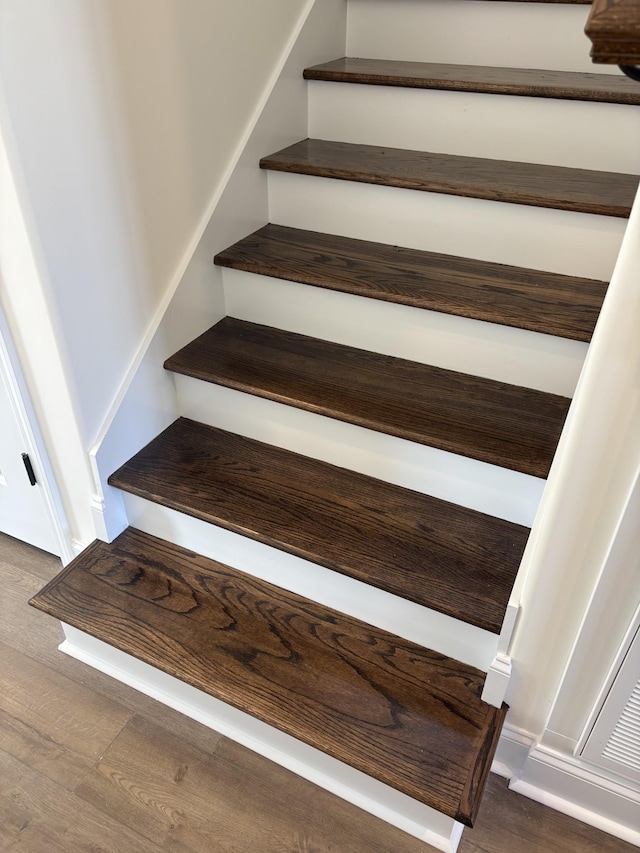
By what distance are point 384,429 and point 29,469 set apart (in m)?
0.90

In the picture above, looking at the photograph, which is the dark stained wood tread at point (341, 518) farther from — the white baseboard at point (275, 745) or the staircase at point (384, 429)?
the white baseboard at point (275, 745)

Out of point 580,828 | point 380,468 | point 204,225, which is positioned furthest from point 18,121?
point 580,828

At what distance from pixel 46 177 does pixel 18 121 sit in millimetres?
104

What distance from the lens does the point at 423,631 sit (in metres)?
1.31

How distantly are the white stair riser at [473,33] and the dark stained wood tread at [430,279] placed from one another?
0.60 m

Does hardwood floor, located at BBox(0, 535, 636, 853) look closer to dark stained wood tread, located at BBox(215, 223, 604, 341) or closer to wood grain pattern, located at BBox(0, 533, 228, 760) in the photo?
wood grain pattern, located at BBox(0, 533, 228, 760)

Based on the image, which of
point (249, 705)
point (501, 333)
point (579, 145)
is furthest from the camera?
point (579, 145)

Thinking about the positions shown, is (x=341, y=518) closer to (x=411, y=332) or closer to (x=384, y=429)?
(x=384, y=429)

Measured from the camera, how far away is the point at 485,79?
5.09 feet

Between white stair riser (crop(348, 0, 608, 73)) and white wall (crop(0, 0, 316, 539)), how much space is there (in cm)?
29

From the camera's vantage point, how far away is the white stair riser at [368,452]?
1328mm

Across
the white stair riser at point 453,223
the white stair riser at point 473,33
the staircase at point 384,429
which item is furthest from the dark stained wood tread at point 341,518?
the white stair riser at point 473,33

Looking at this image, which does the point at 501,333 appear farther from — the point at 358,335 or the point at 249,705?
the point at 249,705

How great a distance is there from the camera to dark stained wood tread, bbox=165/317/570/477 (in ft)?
4.29
